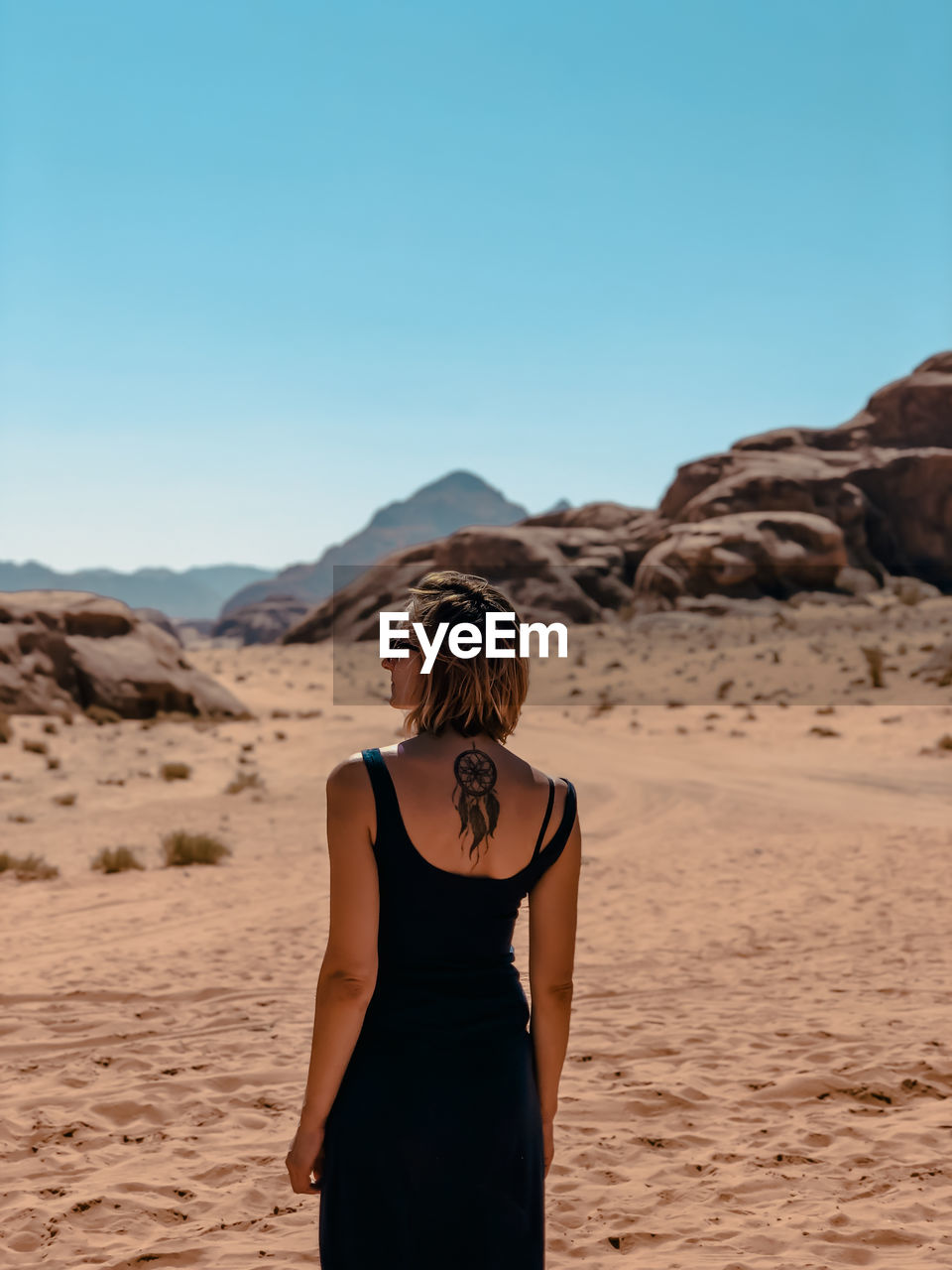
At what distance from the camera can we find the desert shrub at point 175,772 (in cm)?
1586

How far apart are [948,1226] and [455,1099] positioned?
2887 millimetres

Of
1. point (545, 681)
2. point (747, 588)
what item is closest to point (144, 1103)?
point (545, 681)

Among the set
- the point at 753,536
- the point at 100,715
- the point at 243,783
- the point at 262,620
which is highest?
the point at 753,536

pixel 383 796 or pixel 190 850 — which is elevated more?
pixel 383 796

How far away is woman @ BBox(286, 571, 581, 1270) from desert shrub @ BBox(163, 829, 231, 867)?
9338 millimetres

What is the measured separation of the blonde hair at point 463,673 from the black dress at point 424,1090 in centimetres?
15

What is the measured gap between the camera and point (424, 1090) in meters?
2.05

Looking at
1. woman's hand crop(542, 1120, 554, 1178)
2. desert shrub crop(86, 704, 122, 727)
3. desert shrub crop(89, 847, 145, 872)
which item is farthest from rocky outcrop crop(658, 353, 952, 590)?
woman's hand crop(542, 1120, 554, 1178)

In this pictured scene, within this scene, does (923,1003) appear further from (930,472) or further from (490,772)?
(930,472)

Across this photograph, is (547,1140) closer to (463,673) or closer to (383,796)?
(383,796)

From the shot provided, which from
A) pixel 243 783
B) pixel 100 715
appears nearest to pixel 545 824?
pixel 243 783

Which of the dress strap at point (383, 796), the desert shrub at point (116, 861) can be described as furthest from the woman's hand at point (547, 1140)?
the desert shrub at point (116, 861)

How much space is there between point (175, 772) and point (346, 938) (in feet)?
47.5

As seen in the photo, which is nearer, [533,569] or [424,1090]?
[424,1090]
